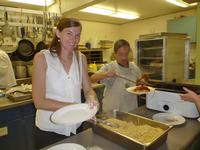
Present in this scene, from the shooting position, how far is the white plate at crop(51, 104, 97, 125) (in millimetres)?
931

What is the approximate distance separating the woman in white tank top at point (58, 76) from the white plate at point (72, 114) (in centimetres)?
6

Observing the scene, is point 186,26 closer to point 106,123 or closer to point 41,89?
point 106,123

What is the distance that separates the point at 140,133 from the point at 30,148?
5.14 ft

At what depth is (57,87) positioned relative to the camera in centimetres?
116

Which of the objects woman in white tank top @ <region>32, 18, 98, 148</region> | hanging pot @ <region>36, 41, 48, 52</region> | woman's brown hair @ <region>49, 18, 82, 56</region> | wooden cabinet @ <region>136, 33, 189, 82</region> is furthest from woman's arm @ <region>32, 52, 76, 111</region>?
hanging pot @ <region>36, 41, 48, 52</region>

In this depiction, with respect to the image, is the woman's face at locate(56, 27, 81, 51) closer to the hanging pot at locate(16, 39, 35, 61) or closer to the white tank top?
the white tank top

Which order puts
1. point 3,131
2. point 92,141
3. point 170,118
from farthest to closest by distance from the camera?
point 3,131
point 170,118
point 92,141

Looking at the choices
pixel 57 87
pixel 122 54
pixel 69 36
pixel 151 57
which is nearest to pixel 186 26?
pixel 151 57

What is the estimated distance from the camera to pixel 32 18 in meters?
3.06

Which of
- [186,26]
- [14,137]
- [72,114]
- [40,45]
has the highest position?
[186,26]

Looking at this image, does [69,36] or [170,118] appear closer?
[69,36]

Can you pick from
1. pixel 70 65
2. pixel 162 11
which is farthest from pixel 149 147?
pixel 162 11

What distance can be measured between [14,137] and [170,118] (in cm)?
158

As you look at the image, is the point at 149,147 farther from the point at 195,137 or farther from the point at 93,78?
the point at 93,78
